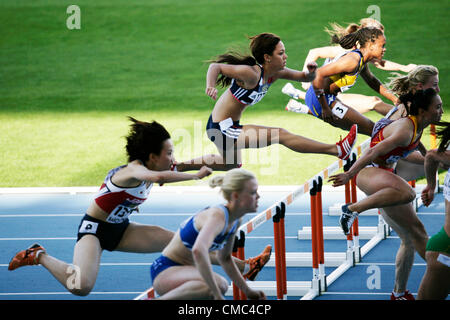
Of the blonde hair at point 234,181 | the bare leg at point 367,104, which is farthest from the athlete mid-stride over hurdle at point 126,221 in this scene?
the bare leg at point 367,104

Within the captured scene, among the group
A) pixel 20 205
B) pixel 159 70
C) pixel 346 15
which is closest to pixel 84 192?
pixel 20 205

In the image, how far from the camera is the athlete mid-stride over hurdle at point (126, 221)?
17.5ft

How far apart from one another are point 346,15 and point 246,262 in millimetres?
15112

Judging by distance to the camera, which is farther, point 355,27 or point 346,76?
point 355,27

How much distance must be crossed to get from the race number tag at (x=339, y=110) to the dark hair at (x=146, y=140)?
2.61m

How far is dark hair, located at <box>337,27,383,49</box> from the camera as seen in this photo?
7.55 m

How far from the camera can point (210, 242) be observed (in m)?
4.19

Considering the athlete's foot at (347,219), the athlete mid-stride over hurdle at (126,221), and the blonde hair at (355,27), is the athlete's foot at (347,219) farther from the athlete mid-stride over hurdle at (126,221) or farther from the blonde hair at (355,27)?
the blonde hair at (355,27)

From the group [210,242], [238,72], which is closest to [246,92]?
[238,72]

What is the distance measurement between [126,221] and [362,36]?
321 cm

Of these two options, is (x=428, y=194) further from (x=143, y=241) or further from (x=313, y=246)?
(x=143, y=241)

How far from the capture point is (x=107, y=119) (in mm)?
14680

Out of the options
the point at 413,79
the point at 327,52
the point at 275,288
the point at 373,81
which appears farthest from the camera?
the point at 327,52

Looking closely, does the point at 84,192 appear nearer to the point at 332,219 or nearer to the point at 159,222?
the point at 159,222
